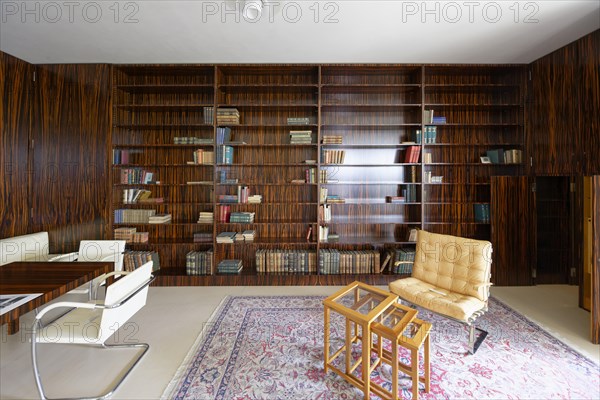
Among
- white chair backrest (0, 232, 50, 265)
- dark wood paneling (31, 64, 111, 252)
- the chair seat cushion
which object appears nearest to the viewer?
the chair seat cushion

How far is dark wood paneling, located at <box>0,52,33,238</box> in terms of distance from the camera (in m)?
3.12

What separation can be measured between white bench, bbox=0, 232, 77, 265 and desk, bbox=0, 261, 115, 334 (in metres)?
0.64

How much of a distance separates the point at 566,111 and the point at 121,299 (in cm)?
505

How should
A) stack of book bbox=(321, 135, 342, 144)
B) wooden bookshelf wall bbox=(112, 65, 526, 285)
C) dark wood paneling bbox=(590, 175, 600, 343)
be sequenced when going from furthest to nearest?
wooden bookshelf wall bbox=(112, 65, 526, 285) → stack of book bbox=(321, 135, 342, 144) → dark wood paneling bbox=(590, 175, 600, 343)

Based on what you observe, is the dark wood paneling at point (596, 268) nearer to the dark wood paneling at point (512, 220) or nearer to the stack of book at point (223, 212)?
the dark wood paneling at point (512, 220)

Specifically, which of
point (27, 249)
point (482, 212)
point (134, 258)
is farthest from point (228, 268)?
point (482, 212)

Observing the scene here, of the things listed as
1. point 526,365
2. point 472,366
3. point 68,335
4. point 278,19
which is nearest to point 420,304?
point 472,366

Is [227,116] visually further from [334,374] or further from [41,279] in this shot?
[334,374]

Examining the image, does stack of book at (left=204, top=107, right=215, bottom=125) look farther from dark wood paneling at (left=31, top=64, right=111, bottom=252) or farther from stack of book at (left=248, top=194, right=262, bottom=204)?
dark wood paneling at (left=31, top=64, right=111, bottom=252)

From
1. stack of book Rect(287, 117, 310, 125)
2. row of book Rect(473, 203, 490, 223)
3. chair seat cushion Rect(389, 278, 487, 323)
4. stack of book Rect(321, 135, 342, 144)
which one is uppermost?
stack of book Rect(287, 117, 310, 125)

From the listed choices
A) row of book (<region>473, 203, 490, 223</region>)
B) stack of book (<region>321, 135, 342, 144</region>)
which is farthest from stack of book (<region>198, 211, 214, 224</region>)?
row of book (<region>473, 203, 490, 223</region>)

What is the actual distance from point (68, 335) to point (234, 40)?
126 inches

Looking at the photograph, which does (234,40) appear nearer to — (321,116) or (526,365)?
(321,116)

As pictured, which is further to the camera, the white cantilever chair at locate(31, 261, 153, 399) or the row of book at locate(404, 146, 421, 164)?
the row of book at locate(404, 146, 421, 164)
